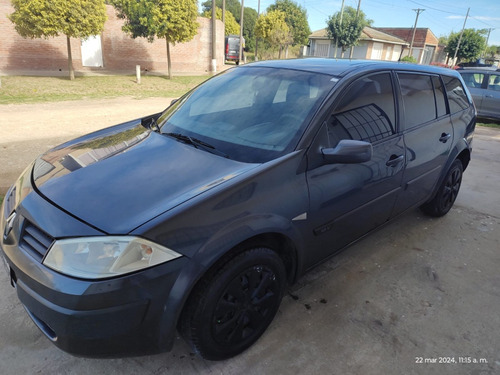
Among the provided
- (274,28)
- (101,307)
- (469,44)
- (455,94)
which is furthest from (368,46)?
(101,307)

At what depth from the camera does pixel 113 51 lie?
20859 millimetres

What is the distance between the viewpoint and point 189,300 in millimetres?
1813

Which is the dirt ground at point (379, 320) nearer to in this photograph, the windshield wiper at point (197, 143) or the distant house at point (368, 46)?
the windshield wiper at point (197, 143)

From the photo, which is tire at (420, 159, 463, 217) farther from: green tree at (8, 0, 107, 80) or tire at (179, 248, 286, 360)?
green tree at (8, 0, 107, 80)

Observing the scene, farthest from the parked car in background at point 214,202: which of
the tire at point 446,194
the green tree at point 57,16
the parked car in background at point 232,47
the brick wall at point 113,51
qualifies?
the parked car in background at point 232,47

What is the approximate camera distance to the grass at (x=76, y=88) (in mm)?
11719

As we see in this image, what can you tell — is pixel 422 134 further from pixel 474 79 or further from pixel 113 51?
pixel 113 51

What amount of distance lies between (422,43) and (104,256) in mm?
59647

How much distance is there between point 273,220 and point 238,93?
1317mm

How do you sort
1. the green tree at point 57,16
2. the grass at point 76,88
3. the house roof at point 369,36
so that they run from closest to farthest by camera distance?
the grass at point 76,88 < the green tree at point 57,16 < the house roof at point 369,36

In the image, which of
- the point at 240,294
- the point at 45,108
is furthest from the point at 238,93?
the point at 45,108

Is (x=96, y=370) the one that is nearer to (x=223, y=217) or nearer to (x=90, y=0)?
(x=223, y=217)

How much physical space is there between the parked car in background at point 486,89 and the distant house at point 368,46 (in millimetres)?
31990

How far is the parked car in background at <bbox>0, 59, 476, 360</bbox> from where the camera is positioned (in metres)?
1.64
